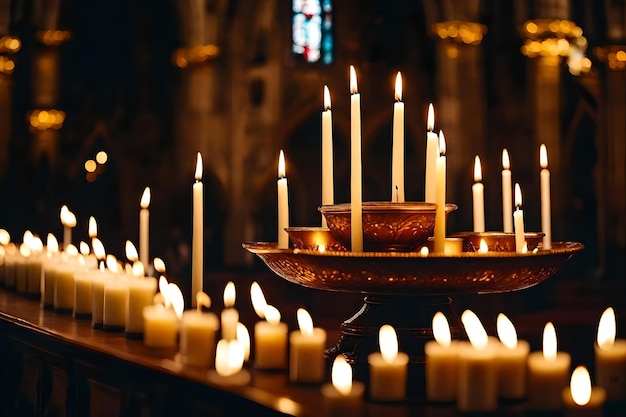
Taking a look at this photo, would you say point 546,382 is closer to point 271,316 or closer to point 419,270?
point 419,270

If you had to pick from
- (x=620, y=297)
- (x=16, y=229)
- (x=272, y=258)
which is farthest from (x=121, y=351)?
(x=16, y=229)

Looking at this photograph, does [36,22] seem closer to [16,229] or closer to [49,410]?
[16,229]

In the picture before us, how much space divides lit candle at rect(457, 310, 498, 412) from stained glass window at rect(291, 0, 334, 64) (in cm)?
1576

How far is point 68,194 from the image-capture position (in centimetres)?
1680

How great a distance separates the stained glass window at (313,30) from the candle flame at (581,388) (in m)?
15.8

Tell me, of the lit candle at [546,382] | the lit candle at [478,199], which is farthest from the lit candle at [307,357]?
the lit candle at [478,199]

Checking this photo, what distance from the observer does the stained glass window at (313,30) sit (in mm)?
17375

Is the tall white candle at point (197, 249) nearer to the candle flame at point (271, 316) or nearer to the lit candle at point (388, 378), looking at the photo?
the candle flame at point (271, 316)

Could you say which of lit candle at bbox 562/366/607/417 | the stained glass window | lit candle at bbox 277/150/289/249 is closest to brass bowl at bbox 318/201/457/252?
lit candle at bbox 277/150/289/249

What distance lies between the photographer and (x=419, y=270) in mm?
2334

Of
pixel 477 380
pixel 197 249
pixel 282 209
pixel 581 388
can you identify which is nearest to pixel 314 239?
pixel 282 209

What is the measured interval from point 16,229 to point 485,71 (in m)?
8.36

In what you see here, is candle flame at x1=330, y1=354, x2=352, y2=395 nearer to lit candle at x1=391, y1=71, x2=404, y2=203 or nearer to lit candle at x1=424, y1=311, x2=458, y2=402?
lit candle at x1=424, y1=311, x2=458, y2=402

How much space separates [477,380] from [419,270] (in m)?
0.57
